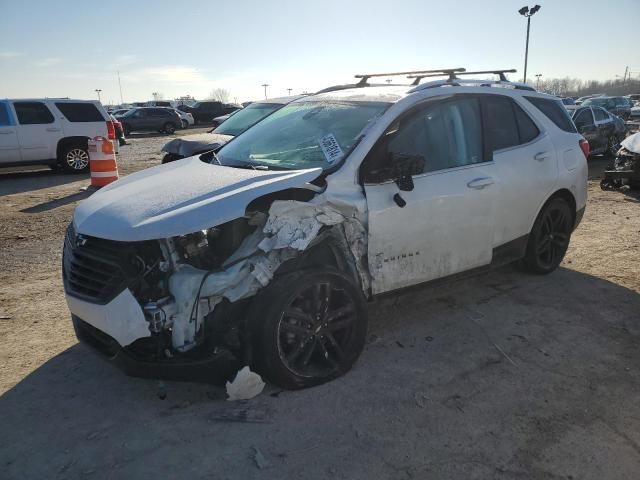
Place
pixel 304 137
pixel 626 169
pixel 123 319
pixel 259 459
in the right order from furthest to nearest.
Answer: pixel 626 169
pixel 304 137
pixel 123 319
pixel 259 459

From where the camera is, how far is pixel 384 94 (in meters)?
4.16

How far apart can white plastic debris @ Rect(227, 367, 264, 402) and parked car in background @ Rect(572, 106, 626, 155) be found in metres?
14.0

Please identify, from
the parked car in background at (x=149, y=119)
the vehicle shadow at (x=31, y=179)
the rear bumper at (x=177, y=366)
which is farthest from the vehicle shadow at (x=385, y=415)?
the parked car in background at (x=149, y=119)

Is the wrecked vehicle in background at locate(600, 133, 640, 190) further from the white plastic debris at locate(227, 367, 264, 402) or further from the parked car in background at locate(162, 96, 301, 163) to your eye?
the white plastic debris at locate(227, 367, 264, 402)

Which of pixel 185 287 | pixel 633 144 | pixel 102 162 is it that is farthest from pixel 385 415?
pixel 633 144

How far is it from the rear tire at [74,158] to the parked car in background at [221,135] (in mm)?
4643

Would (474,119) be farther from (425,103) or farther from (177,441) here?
(177,441)

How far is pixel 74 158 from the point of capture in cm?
1358

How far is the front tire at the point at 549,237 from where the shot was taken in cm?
504

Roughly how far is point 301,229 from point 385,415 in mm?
1221

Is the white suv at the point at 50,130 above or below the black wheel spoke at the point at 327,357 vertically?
above

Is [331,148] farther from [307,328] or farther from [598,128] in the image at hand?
[598,128]

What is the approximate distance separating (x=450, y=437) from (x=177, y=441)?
1490mm

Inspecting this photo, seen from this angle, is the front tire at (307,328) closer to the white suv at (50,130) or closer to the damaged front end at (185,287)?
the damaged front end at (185,287)
